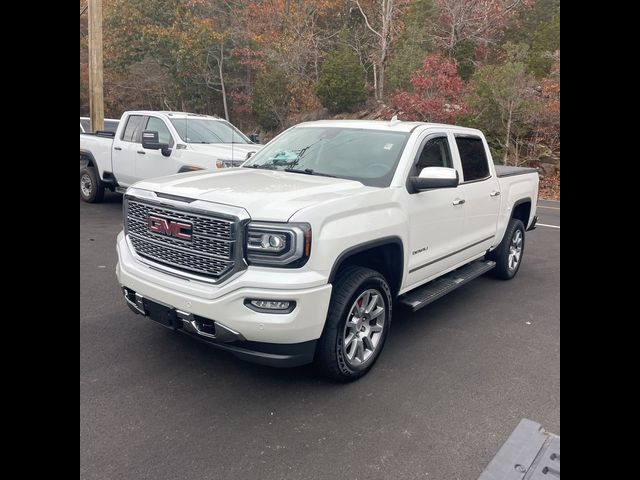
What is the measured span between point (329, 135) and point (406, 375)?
232 centimetres

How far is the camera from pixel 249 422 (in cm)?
335

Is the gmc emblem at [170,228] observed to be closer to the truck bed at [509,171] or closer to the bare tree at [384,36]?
the truck bed at [509,171]

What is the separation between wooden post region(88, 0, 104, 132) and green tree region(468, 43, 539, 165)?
1060cm

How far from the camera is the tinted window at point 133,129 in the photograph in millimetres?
10094

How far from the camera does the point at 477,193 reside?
551 centimetres

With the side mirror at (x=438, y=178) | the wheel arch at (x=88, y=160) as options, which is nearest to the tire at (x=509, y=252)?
the side mirror at (x=438, y=178)

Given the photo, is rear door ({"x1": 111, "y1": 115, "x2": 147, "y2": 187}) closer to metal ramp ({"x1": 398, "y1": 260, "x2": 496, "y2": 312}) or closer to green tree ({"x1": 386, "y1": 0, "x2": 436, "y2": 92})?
metal ramp ({"x1": 398, "y1": 260, "x2": 496, "y2": 312})

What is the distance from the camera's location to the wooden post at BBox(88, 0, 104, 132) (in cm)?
1301

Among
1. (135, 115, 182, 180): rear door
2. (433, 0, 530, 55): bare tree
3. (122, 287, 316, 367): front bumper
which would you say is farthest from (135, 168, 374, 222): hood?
(433, 0, 530, 55): bare tree

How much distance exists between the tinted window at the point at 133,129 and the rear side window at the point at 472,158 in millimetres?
6561

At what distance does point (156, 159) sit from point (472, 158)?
5946mm
